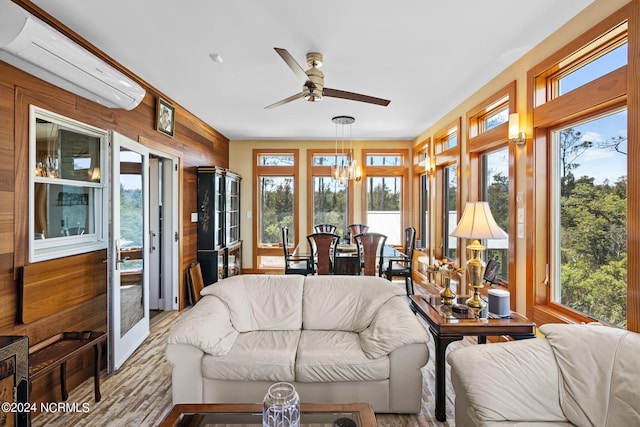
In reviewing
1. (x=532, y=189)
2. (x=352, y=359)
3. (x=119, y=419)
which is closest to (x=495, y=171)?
(x=532, y=189)

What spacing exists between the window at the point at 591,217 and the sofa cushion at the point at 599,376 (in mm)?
717

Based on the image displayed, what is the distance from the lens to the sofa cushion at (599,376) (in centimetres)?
139

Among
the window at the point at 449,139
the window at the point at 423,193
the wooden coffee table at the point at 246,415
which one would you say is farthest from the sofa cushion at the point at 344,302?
the window at the point at 423,193

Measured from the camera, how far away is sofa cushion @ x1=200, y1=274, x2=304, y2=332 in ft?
8.49

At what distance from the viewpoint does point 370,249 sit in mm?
3967

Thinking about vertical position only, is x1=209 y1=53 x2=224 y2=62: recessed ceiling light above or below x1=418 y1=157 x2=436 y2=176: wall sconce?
above

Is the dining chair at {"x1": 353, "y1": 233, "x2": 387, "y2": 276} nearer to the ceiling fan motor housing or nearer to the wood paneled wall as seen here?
the ceiling fan motor housing

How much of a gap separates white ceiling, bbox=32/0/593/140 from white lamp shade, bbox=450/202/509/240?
4.37ft

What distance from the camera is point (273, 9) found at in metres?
2.19

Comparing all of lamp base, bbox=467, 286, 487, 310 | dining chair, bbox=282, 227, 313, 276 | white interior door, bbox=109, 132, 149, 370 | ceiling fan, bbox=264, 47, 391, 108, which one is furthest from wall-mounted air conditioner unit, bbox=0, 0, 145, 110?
lamp base, bbox=467, 286, 487, 310

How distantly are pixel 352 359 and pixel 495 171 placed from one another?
2.62m

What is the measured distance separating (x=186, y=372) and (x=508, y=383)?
1.89 meters

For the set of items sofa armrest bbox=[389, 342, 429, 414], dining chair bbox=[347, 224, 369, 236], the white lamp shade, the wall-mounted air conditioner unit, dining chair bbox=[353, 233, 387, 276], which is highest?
the wall-mounted air conditioner unit

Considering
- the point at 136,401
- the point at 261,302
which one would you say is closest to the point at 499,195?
the point at 261,302
